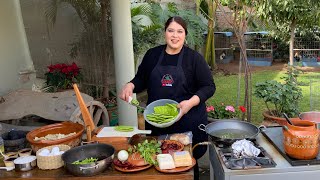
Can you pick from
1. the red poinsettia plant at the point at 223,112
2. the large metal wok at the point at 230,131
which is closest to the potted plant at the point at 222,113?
the red poinsettia plant at the point at 223,112

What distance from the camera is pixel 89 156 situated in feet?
6.32

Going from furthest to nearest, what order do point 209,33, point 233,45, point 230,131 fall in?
1. point 233,45
2. point 209,33
3. point 230,131

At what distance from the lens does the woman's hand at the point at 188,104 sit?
2.23 meters

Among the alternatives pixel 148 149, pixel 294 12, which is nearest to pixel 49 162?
pixel 148 149

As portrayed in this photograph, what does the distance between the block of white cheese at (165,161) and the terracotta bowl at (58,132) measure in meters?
0.59

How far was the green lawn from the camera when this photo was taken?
596cm

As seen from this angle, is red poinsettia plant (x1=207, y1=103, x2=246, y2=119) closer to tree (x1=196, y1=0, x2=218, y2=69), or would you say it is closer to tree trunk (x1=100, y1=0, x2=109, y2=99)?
tree trunk (x1=100, y1=0, x2=109, y2=99)

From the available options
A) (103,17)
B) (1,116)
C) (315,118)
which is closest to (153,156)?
(315,118)

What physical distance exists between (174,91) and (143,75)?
360mm

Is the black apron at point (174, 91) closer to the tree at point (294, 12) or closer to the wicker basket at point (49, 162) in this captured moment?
the wicker basket at point (49, 162)

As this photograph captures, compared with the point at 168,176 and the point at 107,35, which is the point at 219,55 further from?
the point at 168,176

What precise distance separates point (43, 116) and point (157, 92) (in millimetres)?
1645

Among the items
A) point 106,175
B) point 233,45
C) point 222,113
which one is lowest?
point 222,113

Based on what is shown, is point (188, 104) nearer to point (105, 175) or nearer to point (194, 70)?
point (194, 70)
